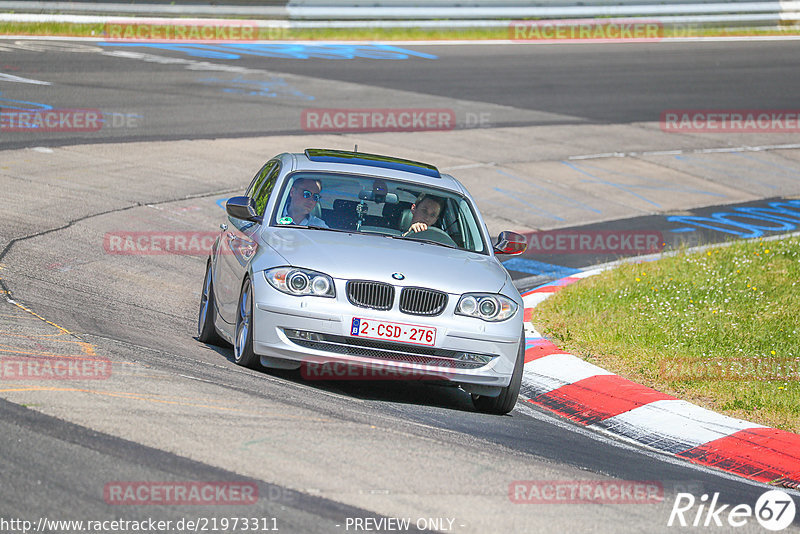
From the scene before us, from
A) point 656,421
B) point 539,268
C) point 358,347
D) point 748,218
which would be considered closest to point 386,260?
point 358,347

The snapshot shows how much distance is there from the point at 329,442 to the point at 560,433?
219 cm

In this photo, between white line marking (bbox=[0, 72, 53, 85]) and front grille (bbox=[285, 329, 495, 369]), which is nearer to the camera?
front grille (bbox=[285, 329, 495, 369])

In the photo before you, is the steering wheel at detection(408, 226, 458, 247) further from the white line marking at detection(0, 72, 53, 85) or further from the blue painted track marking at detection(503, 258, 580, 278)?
the white line marking at detection(0, 72, 53, 85)

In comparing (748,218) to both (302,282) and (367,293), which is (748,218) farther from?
(302,282)

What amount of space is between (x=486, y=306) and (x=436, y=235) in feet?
3.72

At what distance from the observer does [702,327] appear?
10.3 m

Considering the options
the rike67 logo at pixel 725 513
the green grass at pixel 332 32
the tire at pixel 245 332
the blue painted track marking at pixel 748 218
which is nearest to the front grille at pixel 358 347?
the tire at pixel 245 332

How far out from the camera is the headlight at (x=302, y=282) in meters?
7.36

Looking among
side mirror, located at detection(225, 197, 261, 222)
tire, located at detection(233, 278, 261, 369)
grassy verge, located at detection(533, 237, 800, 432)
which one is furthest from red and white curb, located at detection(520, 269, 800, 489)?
side mirror, located at detection(225, 197, 261, 222)

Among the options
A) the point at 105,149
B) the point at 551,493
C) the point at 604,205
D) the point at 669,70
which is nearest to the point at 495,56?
the point at 669,70

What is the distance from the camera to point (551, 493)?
18.4ft

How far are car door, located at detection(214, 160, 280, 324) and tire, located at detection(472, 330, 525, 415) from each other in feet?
6.21

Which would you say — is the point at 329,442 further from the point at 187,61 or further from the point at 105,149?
the point at 187,61

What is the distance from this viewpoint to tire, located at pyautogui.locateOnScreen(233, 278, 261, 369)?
24.8 ft
